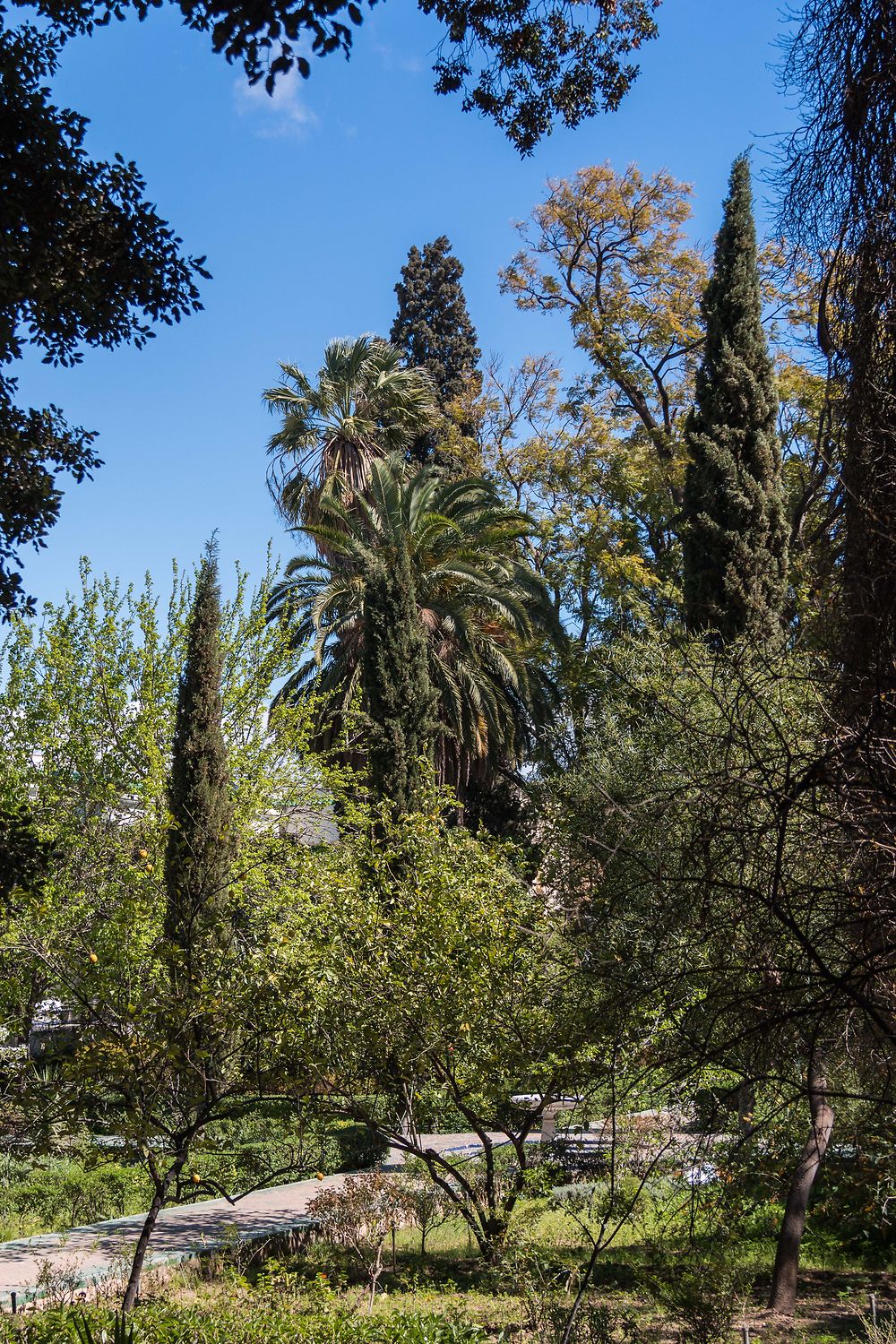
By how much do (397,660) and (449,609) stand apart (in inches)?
113

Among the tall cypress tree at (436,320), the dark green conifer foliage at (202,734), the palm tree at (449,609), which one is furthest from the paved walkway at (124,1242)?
the tall cypress tree at (436,320)

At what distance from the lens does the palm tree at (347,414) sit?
2494 cm

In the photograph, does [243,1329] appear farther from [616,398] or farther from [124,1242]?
[616,398]

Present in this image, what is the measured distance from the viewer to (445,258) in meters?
34.9

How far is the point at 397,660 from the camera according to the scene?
18797mm

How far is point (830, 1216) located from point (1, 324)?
11.3 meters

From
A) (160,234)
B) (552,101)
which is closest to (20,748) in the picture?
(160,234)

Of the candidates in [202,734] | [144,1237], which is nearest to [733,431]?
[202,734]

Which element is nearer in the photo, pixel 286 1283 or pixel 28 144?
pixel 28 144

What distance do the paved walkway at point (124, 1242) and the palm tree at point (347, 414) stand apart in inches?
610

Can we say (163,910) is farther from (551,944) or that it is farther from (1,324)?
(1,324)

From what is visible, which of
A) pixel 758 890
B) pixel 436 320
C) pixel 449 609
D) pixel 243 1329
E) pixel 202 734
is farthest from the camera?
pixel 436 320

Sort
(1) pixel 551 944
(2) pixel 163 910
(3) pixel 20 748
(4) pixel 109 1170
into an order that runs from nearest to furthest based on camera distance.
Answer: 1. (1) pixel 551 944
2. (2) pixel 163 910
3. (4) pixel 109 1170
4. (3) pixel 20 748

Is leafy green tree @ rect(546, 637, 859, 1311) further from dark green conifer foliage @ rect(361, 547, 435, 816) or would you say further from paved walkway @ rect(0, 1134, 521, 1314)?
dark green conifer foliage @ rect(361, 547, 435, 816)
